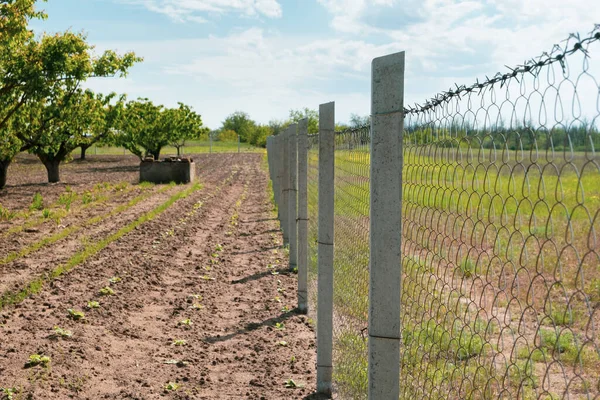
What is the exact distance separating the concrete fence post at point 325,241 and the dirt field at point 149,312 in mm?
456

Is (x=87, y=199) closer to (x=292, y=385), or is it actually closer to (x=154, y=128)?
(x=292, y=385)

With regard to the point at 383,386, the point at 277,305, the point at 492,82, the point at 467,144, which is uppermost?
the point at 492,82

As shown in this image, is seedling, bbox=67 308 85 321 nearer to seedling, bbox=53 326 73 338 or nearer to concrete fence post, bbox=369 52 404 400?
seedling, bbox=53 326 73 338

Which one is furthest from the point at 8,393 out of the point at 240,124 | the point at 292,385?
the point at 240,124

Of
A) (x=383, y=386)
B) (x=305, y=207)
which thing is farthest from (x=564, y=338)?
(x=383, y=386)

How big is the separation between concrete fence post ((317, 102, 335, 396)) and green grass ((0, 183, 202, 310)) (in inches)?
160

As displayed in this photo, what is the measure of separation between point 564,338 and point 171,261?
20.3ft

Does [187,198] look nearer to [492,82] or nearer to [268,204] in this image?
[268,204]

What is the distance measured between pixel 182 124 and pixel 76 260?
3429 cm

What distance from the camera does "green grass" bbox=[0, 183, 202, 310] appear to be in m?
7.75

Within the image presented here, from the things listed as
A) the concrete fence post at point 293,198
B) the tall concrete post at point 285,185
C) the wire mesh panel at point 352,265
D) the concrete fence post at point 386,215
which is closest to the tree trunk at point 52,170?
the tall concrete post at point 285,185

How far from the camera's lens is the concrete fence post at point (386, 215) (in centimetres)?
286

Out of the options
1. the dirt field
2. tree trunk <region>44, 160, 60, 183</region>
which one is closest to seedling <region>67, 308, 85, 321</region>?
the dirt field

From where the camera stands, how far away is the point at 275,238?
509 inches
